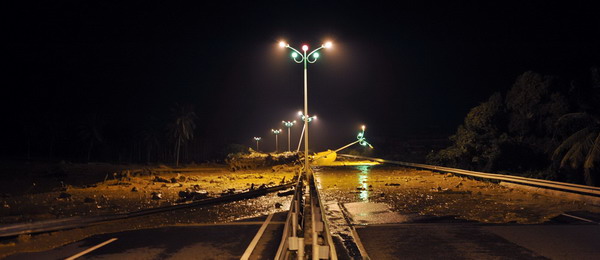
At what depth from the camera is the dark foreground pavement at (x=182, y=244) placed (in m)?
7.83

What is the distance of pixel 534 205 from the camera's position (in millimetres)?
13320

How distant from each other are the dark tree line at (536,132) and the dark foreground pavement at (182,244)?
16198mm

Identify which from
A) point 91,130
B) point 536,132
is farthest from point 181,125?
point 536,132

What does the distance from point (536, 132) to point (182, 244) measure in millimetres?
29573

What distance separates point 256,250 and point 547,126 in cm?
2699

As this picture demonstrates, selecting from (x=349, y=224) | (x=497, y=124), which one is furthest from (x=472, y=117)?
(x=349, y=224)

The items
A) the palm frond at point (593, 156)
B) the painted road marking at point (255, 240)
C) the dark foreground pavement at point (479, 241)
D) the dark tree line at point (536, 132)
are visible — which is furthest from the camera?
the dark tree line at point (536, 132)

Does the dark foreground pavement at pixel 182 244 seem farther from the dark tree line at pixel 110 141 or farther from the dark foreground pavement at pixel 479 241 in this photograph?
the dark tree line at pixel 110 141

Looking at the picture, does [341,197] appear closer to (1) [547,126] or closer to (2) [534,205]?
(2) [534,205]

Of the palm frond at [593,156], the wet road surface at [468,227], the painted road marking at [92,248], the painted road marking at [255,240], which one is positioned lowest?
the painted road marking at [92,248]

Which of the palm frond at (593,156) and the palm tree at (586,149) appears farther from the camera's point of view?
the palm tree at (586,149)

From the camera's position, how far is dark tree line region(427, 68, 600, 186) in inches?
807

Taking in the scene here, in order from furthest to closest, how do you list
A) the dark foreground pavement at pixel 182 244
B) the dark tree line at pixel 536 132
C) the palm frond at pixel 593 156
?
the dark tree line at pixel 536 132 < the palm frond at pixel 593 156 < the dark foreground pavement at pixel 182 244

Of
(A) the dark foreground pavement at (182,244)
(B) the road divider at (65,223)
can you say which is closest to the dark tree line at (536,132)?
(A) the dark foreground pavement at (182,244)
